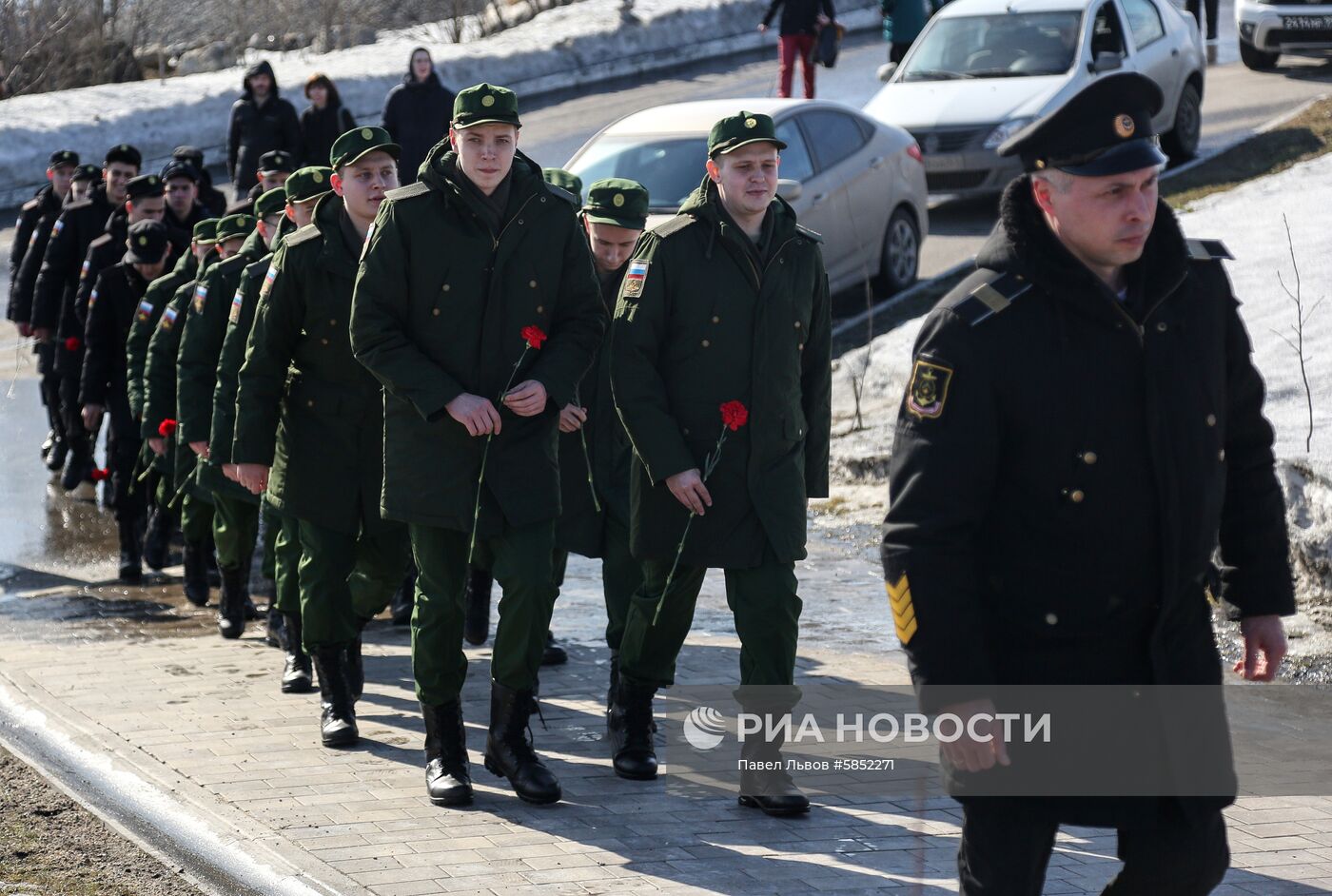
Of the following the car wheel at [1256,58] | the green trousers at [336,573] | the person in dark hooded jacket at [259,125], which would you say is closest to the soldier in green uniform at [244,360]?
the green trousers at [336,573]

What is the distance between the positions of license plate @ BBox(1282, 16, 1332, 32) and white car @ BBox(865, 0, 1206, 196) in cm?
357

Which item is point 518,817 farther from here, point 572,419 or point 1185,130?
point 1185,130

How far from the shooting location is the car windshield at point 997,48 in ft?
55.1

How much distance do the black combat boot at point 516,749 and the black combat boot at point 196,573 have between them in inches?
140

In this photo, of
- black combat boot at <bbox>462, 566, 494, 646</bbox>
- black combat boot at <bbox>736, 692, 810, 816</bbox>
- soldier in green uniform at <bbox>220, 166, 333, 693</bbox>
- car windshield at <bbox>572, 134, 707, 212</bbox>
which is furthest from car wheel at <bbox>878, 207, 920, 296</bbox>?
black combat boot at <bbox>736, 692, 810, 816</bbox>

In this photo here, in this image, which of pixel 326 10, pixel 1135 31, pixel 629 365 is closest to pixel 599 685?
pixel 629 365

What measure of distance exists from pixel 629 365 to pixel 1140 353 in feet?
8.15

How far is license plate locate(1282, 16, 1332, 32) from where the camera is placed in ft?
70.6

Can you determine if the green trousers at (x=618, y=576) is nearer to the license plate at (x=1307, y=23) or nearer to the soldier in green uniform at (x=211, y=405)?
the soldier in green uniform at (x=211, y=405)

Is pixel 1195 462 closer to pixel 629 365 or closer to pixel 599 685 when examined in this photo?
pixel 629 365

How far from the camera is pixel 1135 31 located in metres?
17.6

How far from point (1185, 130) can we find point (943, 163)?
9.53 ft

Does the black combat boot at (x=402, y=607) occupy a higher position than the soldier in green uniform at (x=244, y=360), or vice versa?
the soldier in green uniform at (x=244, y=360)

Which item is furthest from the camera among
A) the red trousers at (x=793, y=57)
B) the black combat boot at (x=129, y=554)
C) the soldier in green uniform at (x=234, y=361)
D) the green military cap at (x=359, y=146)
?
the red trousers at (x=793, y=57)
